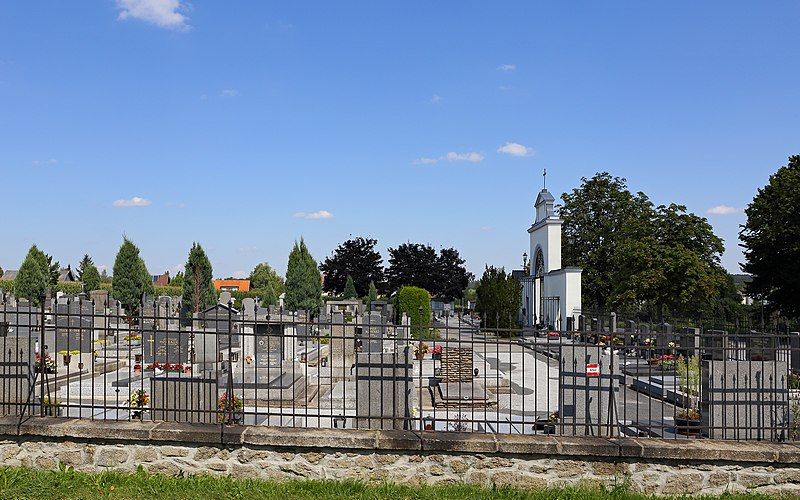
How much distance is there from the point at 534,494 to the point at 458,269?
5806 centimetres

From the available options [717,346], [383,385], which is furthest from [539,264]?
[383,385]

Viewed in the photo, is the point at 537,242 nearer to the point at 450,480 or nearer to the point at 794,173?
the point at 794,173

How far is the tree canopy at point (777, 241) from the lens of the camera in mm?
Answer: 28378

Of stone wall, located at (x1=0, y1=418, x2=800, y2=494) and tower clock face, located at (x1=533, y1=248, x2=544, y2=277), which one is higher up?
tower clock face, located at (x1=533, y1=248, x2=544, y2=277)

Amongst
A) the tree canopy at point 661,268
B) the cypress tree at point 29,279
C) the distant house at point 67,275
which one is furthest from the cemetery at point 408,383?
the distant house at point 67,275

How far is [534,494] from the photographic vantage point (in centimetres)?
648

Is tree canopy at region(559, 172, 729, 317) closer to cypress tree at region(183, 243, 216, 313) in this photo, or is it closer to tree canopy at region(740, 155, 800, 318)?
tree canopy at region(740, 155, 800, 318)

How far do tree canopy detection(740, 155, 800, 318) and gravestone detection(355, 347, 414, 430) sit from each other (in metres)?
24.9

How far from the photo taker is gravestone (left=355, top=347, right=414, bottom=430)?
7.92 m

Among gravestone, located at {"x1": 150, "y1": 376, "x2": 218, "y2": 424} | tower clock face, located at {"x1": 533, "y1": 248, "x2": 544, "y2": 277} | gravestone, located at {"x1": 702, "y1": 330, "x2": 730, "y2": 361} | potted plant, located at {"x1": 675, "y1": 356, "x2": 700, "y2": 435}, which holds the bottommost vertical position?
potted plant, located at {"x1": 675, "y1": 356, "x2": 700, "y2": 435}

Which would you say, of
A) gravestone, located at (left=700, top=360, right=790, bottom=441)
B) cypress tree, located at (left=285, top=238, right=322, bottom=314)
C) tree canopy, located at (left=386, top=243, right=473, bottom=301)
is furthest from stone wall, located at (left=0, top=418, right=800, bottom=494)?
tree canopy, located at (left=386, top=243, right=473, bottom=301)

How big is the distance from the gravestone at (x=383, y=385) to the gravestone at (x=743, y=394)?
3702 mm

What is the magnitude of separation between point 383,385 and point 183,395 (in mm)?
2554

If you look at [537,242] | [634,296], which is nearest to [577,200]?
[537,242]
